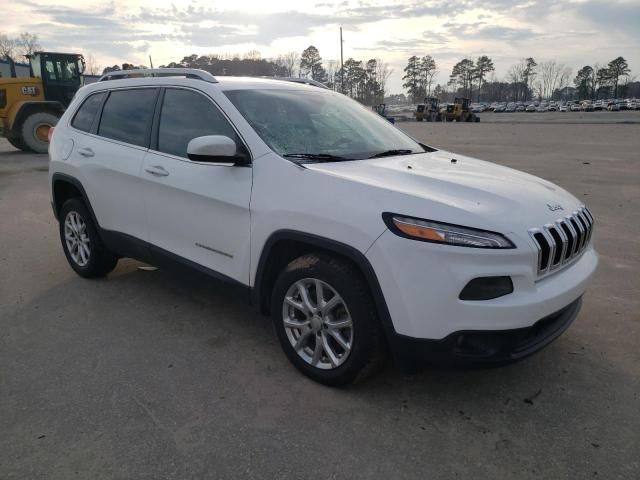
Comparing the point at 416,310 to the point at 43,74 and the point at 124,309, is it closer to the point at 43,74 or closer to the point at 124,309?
the point at 124,309

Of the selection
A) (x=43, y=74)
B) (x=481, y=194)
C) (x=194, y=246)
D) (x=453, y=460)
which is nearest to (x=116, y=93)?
(x=194, y=246)

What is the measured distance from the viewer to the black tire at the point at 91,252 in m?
4.62

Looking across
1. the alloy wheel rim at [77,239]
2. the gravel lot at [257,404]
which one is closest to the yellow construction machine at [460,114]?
the gravel lot at [257,404]

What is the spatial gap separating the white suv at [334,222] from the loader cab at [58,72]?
1388 centimetres

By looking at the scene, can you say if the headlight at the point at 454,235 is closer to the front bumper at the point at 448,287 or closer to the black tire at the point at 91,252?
the front bumper at the point at 448,287

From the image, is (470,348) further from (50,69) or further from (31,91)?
(50,69)

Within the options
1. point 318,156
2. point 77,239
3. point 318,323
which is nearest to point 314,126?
point 318,156

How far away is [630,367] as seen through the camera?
3238 mm

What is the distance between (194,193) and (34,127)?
48.1ft

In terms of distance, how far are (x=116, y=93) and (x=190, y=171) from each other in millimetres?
1498

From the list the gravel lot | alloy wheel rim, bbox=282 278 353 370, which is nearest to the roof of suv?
the gravel lot

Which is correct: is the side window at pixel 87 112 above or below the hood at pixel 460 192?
above

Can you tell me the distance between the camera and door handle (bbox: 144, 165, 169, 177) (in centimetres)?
370

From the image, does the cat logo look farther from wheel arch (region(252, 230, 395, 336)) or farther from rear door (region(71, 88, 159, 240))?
wheel arch (region(252, 230, 395, 336))
